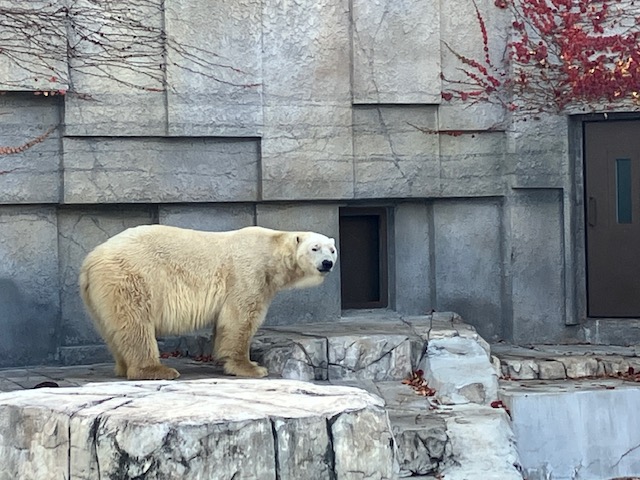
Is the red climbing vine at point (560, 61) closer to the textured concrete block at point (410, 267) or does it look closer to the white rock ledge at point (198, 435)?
the textured concrete block at point (410, 267)

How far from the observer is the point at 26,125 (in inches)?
273

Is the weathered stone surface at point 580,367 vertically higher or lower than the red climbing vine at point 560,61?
lower

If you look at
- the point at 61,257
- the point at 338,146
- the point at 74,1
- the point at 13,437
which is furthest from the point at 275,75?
the point at 13,437

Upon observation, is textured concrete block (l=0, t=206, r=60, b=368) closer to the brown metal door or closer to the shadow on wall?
the shadow on wall

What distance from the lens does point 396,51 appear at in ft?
25.0

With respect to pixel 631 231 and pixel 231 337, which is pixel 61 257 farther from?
pixel 631 231

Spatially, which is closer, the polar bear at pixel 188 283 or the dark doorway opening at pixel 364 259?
the polar bear at pixel 188 283

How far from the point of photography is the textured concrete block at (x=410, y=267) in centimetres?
790

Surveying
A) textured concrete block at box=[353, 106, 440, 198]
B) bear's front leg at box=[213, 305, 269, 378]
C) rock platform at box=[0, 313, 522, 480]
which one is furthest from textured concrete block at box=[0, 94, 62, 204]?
rock platform at box=[0, 313, 522, 480]

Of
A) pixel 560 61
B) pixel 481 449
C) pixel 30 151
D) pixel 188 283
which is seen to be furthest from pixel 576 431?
pixel 30 151

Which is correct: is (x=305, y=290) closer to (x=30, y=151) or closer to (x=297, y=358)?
(x=297, y=358)

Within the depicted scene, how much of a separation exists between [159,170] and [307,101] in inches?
43.4

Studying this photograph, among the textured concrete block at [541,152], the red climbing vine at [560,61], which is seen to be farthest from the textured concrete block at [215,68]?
the textured concrete block at [541,152]

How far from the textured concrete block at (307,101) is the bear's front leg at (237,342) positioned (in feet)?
4.44
